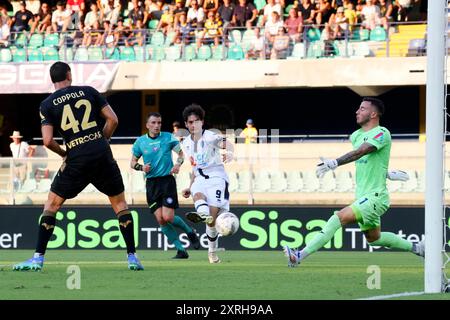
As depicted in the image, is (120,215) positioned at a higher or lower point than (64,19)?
lower

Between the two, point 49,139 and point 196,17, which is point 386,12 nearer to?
point 196,17

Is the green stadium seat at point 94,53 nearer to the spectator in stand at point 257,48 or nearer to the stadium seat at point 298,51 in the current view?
the spectator in stand at point 257,48

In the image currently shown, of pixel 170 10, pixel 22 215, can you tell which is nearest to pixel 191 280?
pixel 22 215

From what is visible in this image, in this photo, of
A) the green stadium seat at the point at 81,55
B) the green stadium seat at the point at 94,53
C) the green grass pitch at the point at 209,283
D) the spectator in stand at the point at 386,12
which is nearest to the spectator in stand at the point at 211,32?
the green stadium seat at the point at 94,53

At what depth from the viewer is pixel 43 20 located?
33.2m

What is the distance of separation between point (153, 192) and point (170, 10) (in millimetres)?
16344

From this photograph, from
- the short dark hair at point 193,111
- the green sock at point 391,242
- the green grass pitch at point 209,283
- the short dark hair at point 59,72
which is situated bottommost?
the green grass pitch at point 209,283

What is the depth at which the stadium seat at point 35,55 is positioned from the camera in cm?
3155

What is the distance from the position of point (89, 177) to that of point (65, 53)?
19.7 meters

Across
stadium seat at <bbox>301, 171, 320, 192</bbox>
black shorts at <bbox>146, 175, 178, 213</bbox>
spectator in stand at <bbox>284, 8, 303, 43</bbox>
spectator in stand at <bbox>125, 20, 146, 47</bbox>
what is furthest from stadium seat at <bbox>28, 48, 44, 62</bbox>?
black shorts at <bbox>146, 175, 178, 213</bbox>

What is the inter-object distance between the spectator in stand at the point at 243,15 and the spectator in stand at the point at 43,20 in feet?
17.9

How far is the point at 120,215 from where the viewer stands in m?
12.2
